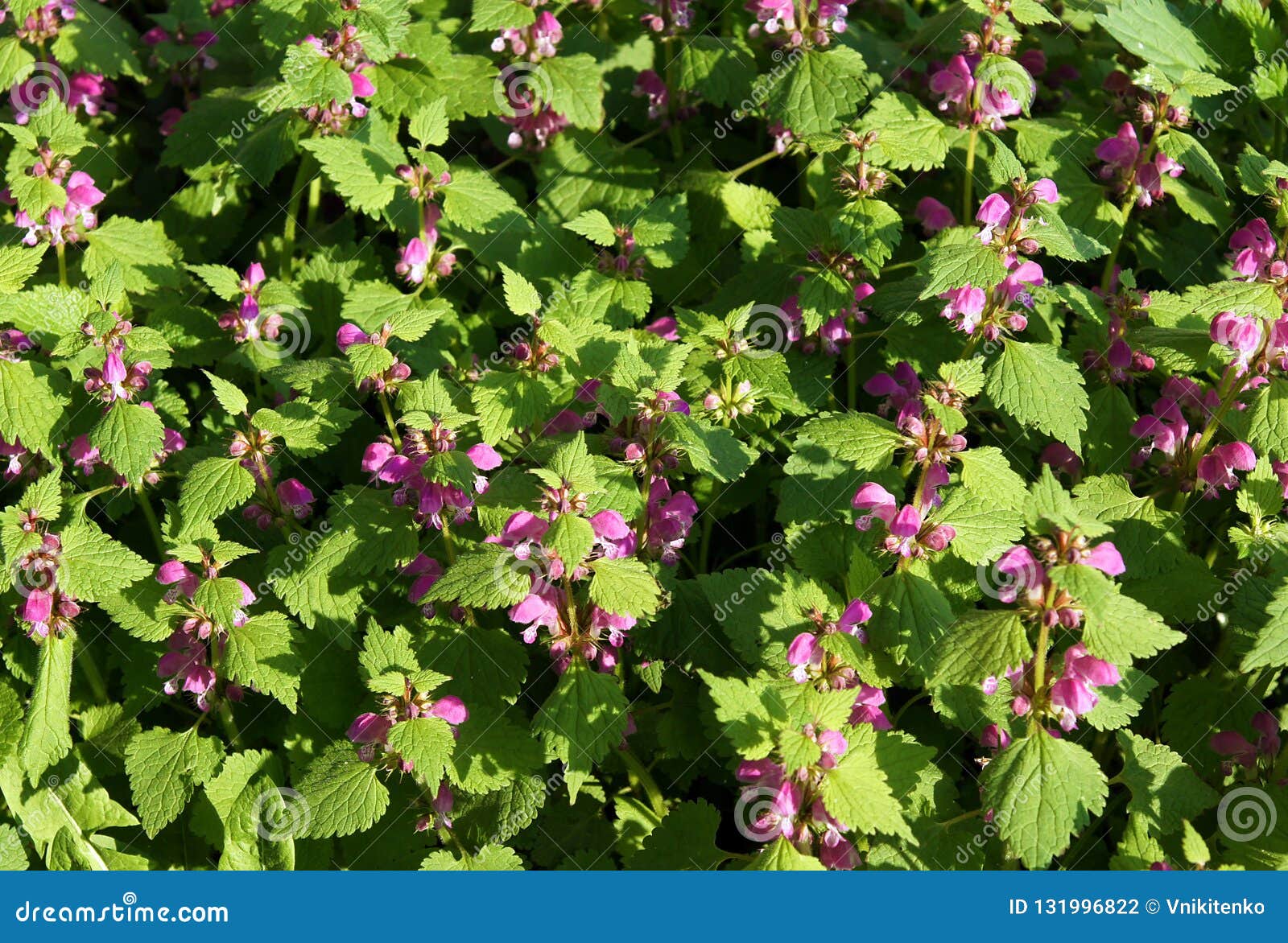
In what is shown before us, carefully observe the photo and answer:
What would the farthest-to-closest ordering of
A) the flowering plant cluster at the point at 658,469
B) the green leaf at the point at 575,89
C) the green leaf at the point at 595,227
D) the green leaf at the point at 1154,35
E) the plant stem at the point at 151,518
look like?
the green leaf at the point at 575,89 < the green leaf at the point at 1154,35 < the green leaf at the point at 595,227 < the plant stem at the point at 151,518 < the flowering plant cluster at the point at 658,469

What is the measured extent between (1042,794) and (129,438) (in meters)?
2.90

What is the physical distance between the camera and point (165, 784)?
3.79 metres

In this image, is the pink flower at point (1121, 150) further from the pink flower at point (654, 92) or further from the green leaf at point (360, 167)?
the green leaf at point (360, 167)

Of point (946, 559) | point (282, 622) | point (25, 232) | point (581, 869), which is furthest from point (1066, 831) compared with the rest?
point (25, 232)

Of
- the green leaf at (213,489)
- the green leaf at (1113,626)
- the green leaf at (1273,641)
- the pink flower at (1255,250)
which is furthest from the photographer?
the pink flower at (1255,250)

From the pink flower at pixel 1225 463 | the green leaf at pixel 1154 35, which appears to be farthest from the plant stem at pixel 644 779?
the green leaf at pixel 1154 35

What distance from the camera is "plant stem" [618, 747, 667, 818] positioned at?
3.77 m

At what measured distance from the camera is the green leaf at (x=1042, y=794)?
2.98 meters

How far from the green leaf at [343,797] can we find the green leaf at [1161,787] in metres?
2.20

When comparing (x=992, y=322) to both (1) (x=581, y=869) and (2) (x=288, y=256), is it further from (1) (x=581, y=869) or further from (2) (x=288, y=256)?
(2) (x=288, y=256)

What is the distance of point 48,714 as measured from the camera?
367cm

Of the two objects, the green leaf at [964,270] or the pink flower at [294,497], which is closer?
the green leaf at [964,270]

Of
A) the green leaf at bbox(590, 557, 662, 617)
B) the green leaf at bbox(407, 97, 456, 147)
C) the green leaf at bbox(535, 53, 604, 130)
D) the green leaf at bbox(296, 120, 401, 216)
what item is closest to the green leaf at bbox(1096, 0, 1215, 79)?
the green leaf at bbox(535, 53, 604, 130)

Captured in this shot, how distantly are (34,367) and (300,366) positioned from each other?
1005mm
